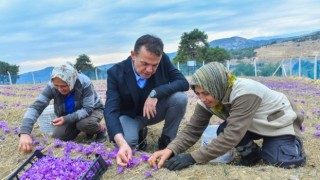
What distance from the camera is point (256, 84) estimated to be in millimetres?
3490

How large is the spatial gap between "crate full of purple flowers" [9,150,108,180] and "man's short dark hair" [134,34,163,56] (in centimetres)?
120

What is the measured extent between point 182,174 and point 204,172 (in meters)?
0.20

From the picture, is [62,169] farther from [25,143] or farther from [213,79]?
[213,79]

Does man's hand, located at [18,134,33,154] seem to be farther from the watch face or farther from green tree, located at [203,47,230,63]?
green tree, located at [203,47,230,63]

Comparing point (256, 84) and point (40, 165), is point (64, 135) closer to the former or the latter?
point (40, 165)

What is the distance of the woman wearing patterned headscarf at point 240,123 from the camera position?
330 cm

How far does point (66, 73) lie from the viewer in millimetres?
4461

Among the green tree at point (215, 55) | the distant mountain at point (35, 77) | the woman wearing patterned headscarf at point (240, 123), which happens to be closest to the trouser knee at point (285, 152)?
the woman wearing patterned headscarf at point (240, 123)

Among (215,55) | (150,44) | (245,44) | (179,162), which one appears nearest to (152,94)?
(150,44)

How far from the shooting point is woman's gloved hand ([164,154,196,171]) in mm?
3385

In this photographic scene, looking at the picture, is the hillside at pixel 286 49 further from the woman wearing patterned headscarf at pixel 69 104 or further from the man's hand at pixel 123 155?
the man's hand at pixel 123 155

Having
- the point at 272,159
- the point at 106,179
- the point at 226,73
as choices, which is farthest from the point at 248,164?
the point at 106,179

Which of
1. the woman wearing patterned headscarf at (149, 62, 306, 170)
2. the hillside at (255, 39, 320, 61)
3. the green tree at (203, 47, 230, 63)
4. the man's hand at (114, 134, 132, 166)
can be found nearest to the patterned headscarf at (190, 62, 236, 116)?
the woman wearing patterned headscarf at (149, 62, 306, 170)

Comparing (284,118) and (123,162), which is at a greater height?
(284,118)
